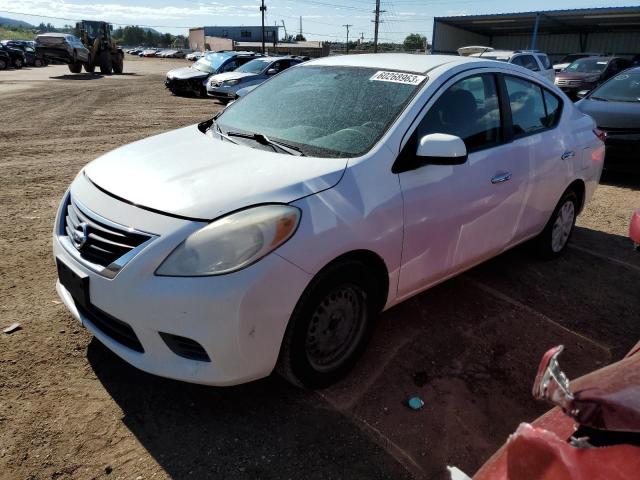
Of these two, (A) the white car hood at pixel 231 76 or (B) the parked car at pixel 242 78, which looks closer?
(B) the parked car at pixel 242 78

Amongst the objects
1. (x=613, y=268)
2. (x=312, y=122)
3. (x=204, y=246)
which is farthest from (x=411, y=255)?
(x=613, y=268)

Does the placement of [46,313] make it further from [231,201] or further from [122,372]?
[231,201]

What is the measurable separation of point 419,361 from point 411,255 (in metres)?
0.66

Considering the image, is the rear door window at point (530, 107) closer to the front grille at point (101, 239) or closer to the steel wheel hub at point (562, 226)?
the steel wheel hub at point (562, 226)

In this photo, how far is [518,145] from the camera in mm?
3514

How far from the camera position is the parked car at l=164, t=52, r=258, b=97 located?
1688cm

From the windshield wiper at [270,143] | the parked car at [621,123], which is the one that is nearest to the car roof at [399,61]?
the windshield wiper at [270,143]

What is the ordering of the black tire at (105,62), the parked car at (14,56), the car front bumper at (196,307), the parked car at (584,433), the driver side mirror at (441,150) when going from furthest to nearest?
the parked car at (14,56) < the black tire at (105,62) < the driver side mirror at (441,150) < the car front bumper at (196,307) < the parked car at (584,433)

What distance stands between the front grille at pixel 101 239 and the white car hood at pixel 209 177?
0.15m

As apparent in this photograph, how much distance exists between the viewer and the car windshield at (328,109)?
9.17ft

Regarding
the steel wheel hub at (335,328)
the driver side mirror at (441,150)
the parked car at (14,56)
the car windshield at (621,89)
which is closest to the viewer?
the steel wheel hub at (335,328)

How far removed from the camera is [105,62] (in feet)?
89.3

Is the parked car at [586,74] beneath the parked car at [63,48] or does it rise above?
beneath

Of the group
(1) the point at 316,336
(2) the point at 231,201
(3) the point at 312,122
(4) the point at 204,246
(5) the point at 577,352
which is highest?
(3) the point at 312,122
